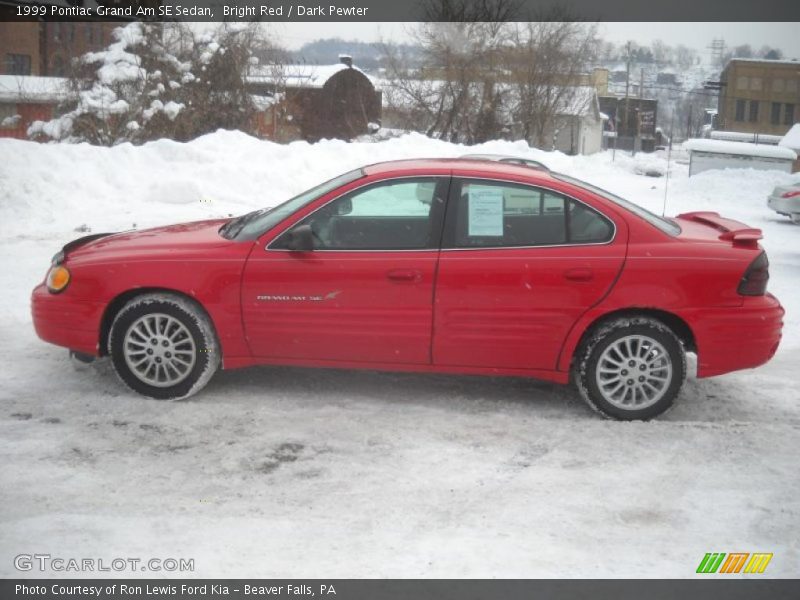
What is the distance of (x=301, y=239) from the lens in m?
5.51

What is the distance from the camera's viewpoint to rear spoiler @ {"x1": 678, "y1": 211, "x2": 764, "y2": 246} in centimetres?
560

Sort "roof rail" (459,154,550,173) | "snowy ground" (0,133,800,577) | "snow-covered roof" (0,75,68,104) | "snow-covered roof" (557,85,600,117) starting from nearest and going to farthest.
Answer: "snowy ground" (0,133,800,577)
"roof rail" (459,154,550,173)
"snow-covered roof" (0,75,68,104)
"snow-covered roof" (557,85,600,117)

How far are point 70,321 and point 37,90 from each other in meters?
25.4

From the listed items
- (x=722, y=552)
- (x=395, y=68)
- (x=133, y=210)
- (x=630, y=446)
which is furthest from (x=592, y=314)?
(x=395, y=68)

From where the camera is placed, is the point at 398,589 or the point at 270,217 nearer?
the point at 398,589

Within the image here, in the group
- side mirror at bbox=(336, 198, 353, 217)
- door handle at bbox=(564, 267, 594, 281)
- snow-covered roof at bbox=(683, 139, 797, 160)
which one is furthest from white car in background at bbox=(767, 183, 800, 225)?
side mirror at bbox=(336, 198, 353, 217)

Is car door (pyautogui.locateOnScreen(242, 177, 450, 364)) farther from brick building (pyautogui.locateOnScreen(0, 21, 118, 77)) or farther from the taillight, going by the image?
brick building (pyautogui.locateOnScreen(0, 21, 118, 77))

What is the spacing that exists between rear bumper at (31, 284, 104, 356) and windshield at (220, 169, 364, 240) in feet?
3.25

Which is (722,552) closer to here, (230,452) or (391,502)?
(391,502)

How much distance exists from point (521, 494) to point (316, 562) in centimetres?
120

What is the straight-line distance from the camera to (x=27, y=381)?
19.9 ft

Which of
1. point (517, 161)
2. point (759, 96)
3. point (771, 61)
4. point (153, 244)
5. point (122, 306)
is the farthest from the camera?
point (759, 96)

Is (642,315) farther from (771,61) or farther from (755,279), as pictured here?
(771,61)

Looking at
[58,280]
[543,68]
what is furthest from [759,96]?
[58,280]
